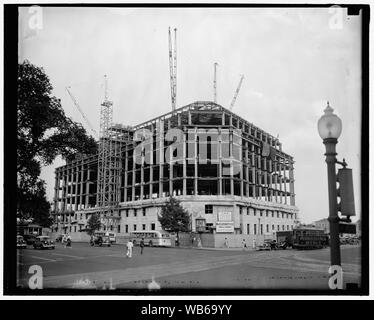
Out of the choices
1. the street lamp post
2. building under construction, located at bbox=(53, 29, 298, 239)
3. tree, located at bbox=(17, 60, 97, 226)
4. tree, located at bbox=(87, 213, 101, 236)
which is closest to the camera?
the street lamp post

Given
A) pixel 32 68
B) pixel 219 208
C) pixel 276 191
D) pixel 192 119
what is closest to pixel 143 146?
pixel 192 119

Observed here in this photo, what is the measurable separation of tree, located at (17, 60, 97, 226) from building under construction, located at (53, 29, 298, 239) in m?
23.7

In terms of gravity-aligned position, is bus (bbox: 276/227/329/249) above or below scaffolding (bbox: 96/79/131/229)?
below

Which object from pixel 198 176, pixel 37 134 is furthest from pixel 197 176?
pixel 37 134

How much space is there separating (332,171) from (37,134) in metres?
7.49

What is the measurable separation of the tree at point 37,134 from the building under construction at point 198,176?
24073mm

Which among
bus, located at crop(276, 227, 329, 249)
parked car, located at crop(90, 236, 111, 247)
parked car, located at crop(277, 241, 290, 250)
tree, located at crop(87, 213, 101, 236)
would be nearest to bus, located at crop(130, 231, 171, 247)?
parked car, located at crop(90, 236, 111, 247)

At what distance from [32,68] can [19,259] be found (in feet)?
13.2

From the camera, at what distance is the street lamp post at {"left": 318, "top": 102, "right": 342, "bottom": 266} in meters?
4.80

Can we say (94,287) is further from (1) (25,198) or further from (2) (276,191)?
(2) (276,191)

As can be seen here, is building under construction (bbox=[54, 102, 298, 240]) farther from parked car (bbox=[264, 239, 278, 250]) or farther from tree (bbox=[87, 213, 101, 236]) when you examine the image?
parked car (bbox=[264, 239, 278, 250])

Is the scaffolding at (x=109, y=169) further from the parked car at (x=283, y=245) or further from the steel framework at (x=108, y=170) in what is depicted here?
the parked car at (x=283, y=245)

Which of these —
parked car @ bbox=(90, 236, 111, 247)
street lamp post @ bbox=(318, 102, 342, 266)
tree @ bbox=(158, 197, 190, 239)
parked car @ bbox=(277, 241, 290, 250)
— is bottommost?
parked car @ bbox=(277, 241, 290, 250)
